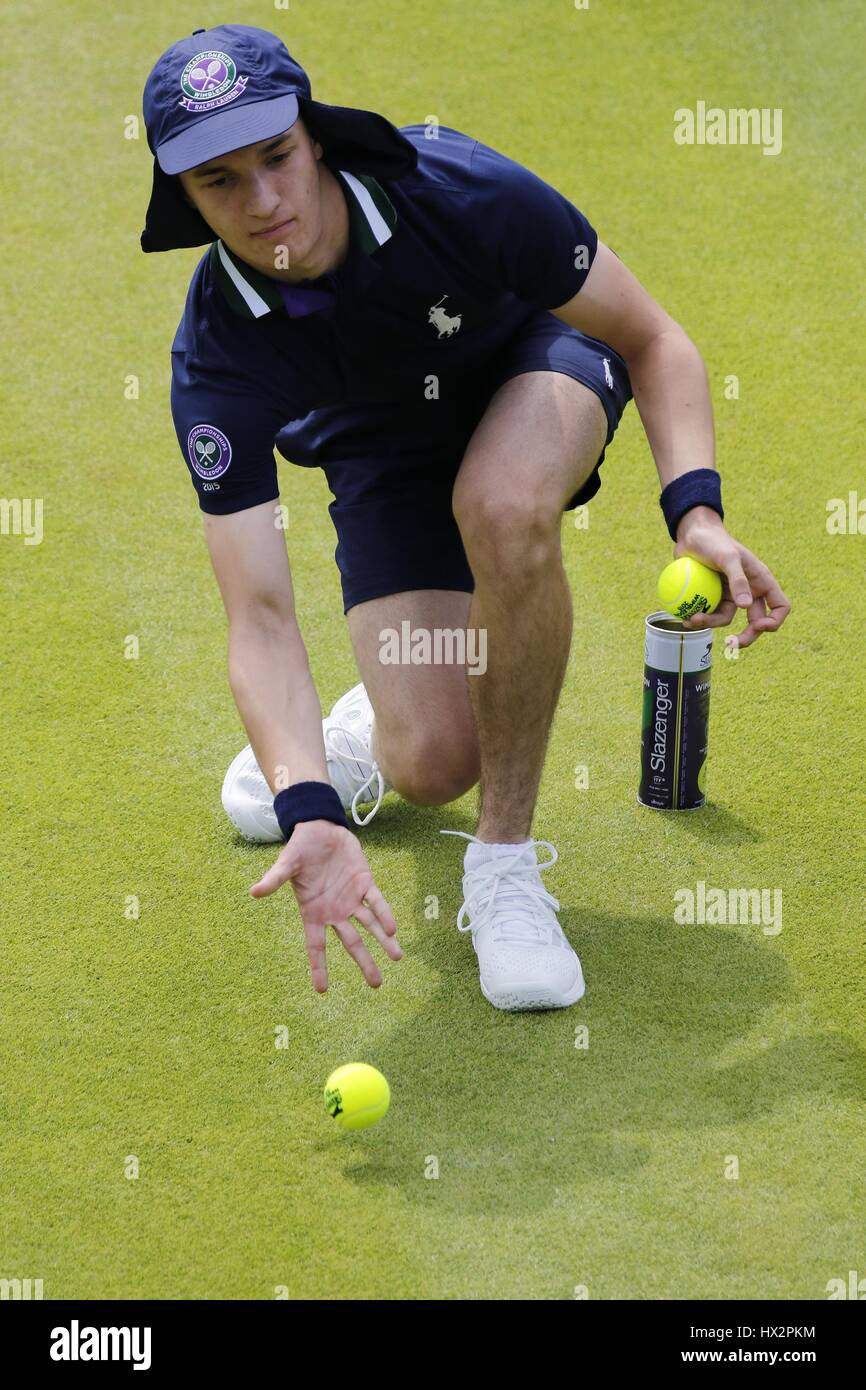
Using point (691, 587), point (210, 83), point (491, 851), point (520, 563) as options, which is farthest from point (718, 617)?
point (210, 83)

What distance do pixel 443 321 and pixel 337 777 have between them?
1082 mm

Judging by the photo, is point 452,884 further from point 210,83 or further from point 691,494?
point 210,83

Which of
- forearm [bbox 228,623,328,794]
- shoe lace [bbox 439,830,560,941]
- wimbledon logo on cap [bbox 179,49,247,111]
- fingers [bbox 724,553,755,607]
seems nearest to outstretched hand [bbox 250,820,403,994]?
forearm [bbox 228,623,328,794]

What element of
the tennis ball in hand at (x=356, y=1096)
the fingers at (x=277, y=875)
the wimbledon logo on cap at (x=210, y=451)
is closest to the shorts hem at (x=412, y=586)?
the wimbledon logo on cap at (x=210, y=451)

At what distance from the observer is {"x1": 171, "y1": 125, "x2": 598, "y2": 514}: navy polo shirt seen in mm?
3055

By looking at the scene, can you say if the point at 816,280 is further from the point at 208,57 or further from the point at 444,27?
the point at 208,57

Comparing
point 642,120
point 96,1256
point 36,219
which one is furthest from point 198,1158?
point 642,120

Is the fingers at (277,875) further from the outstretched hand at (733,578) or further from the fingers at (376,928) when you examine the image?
the outstretched hand at (733,578)

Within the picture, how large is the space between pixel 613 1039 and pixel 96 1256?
0.99 metres

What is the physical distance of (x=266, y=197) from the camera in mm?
2883

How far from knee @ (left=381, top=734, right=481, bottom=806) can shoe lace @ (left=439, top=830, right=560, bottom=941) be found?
209 mm

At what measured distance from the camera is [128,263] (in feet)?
19.8
